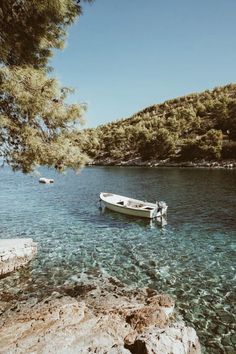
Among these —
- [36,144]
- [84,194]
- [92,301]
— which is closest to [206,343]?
[92,301]

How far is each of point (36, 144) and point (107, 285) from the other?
8.52m

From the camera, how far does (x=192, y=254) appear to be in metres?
21.6

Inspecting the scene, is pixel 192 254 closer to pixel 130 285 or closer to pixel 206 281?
pixel 206 281

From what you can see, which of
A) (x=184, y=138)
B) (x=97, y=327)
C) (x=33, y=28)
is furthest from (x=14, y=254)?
(x=184, y=138)

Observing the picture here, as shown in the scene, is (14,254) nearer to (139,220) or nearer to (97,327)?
(97,327)

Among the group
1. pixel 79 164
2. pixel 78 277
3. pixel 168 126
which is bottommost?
pixel 78 277

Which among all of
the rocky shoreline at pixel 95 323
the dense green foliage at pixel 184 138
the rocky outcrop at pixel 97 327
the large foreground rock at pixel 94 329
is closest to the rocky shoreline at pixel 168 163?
the dense green foliage at pixel 184 138

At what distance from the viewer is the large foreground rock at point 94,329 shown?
940cm

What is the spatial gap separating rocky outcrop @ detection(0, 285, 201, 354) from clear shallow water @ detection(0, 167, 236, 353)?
1.74 metres

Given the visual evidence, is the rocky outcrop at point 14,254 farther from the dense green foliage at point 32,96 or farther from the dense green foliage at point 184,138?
the dense green foliage at point 184,138

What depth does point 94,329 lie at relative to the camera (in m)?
10.9

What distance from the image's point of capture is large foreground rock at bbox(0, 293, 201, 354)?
940cm

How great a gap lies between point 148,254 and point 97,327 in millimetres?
11154

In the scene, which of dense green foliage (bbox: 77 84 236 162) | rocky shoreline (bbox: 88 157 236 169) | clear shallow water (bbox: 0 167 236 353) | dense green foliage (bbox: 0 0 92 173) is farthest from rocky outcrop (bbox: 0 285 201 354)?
dense green foliage (bbox: 77 84 236 162)
